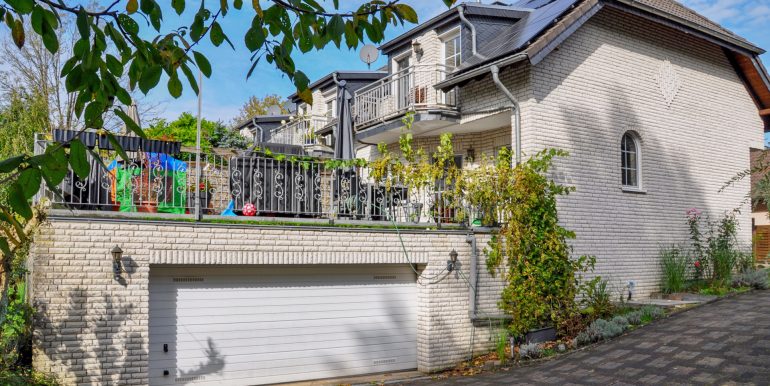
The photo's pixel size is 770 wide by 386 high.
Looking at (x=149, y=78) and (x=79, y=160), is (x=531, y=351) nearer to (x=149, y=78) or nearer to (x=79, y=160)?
(x=149, y=78)

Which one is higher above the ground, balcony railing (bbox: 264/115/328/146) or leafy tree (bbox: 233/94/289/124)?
leafy tree (bbox: 233/94/289/124)

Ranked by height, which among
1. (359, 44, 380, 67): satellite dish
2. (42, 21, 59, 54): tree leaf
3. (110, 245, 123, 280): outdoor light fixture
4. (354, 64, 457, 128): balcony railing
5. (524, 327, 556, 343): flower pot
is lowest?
(524, 327, 556, 343): flower pot

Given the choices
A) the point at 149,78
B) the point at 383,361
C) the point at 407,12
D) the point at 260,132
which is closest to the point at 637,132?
the point at 383,361

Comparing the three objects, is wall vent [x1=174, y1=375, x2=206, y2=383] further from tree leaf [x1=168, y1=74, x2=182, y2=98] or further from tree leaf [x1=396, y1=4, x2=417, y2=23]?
tree leaf [x1=396, y1=4, x2=417, y2=23]

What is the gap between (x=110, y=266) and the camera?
26.1ft

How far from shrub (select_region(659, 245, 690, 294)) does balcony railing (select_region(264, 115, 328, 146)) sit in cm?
1086

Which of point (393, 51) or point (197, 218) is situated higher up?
point (393, 51)

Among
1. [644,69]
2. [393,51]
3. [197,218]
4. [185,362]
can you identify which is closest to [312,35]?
[197,218]

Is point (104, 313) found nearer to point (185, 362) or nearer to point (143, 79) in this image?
point (185, 362)

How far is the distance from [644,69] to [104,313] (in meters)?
12.1

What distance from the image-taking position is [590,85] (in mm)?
12953

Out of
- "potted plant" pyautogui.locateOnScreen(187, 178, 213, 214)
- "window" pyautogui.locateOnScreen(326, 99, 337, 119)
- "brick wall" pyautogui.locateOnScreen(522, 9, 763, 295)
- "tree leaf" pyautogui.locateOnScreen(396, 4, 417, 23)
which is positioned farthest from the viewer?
"window" pyautogui.locateOnScreen(326, 99, 337, 119)

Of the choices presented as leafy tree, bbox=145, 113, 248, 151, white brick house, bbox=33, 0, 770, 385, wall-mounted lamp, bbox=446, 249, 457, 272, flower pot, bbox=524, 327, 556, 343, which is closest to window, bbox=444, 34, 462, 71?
white brick house, bbox=33, 0, 770, 385

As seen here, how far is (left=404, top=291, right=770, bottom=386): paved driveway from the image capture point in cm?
809
